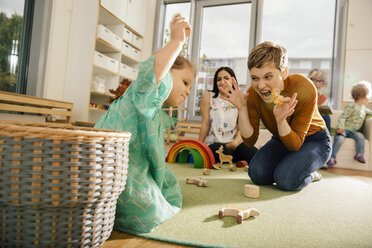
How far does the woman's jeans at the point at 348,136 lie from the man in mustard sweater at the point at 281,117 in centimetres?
176

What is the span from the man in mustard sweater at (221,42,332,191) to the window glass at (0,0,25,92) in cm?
263

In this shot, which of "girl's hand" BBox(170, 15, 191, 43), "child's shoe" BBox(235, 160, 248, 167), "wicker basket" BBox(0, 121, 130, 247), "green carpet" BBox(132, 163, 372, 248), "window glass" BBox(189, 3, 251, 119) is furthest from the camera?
"window glass" BBox(189, 3, 251, 119)

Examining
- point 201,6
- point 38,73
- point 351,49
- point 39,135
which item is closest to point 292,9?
point 351,49

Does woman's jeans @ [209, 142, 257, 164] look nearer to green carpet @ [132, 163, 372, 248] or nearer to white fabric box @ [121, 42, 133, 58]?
green carpet @ [132, 163, 372, 248]

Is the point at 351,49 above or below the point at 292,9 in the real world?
below

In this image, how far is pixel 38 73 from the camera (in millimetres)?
3010

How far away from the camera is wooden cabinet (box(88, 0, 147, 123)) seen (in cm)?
351

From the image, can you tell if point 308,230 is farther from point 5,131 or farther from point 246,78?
point 246,78

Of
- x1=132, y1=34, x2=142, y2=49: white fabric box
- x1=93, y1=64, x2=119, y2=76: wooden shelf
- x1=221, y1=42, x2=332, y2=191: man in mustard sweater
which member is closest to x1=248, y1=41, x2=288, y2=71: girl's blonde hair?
x1=221, y1=42, x2=332, y2=191: man in mustard sweater

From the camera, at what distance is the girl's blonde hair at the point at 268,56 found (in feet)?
4.01

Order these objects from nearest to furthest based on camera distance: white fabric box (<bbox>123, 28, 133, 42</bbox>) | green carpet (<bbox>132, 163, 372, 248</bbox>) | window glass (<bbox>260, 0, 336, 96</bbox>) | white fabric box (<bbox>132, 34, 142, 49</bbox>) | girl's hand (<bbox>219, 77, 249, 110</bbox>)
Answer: green carpet (<bbox>132, 163, 372, 248</bbox>) < girl's hand (<bbox>219, 77, 249, 110</bbox>) < white fabric box (<bbox>123, 28, 133, 42</bbox>) < window glass (<bbox>260, 0, 336, 96</bbox>) < white fabric box (<bbox>132, 34, 142, 49</bbox>)

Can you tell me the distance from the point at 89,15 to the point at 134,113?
3.05 meters

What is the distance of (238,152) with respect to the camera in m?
2.44

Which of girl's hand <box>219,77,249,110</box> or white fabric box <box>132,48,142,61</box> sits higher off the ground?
white fabric box <box>132,48,142,61</box>
